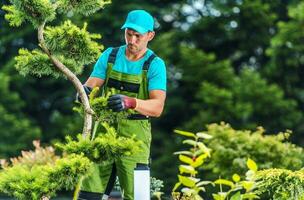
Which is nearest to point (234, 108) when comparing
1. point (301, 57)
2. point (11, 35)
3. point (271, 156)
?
point (301, 57)

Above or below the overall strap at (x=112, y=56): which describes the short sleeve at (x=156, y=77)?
below

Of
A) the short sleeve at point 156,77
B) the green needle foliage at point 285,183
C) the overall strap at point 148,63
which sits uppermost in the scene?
the overall strap at point 148,63

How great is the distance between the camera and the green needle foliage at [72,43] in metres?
5.20

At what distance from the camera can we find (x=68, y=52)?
5.33 meters

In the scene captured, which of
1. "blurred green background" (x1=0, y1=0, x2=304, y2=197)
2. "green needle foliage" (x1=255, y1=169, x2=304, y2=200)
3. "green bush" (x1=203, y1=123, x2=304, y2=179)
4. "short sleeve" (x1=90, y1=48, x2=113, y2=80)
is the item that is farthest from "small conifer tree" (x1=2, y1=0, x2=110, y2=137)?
"blurred green background" (x1=0, y1=0, x2=304, y2=197)

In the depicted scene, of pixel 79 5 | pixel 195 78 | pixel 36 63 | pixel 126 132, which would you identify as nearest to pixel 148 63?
pixel 126 132

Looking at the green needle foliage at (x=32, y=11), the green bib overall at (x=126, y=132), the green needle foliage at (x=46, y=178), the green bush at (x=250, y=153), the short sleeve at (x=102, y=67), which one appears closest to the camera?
the green needle foliage at (x=46, y=178)

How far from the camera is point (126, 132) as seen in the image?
17.9 ft

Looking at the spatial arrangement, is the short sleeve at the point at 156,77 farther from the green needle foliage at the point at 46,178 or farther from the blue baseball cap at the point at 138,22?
the green needle foliage at the point at 46,178

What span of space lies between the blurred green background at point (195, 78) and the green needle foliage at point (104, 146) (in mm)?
9661

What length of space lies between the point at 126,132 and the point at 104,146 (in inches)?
19.4

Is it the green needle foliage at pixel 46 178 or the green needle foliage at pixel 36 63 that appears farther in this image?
the green needle foliage at pixel 36 63

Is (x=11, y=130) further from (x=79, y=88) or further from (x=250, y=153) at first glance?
(x=79, y=88)

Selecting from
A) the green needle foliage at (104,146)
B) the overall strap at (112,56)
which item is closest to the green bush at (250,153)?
the overall strap at (112,56)
